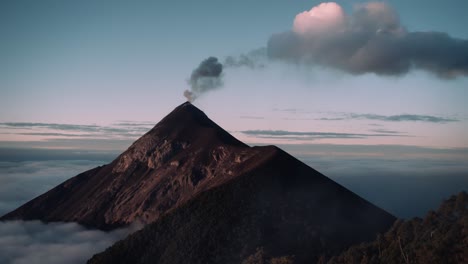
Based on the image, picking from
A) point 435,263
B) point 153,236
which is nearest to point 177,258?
point 153,236

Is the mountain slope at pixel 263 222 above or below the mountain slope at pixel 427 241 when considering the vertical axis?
below

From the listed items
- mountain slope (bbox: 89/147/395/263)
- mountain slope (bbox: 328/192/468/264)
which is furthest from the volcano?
mountain slope (bbox: 328/192/468/264)

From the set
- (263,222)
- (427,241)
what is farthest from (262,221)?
(427,241)

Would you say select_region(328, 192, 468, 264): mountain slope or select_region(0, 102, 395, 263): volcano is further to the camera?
select_region(0, 102, 395, 263): volcano

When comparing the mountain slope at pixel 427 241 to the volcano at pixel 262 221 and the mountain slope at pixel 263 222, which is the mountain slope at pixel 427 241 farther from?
the volcano at pixel 262 221

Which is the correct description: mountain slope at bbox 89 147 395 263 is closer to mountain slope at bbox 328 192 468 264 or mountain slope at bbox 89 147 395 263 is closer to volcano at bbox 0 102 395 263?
volcano at bbox 0 102 395 263

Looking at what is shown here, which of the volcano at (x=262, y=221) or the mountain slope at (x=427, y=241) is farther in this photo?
the volcano at (x=262, y=221)

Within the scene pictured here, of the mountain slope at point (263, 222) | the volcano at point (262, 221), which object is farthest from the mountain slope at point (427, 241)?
the volcano at point (262, 221)

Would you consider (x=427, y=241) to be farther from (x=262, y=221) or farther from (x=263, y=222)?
(x=262, y=221)
